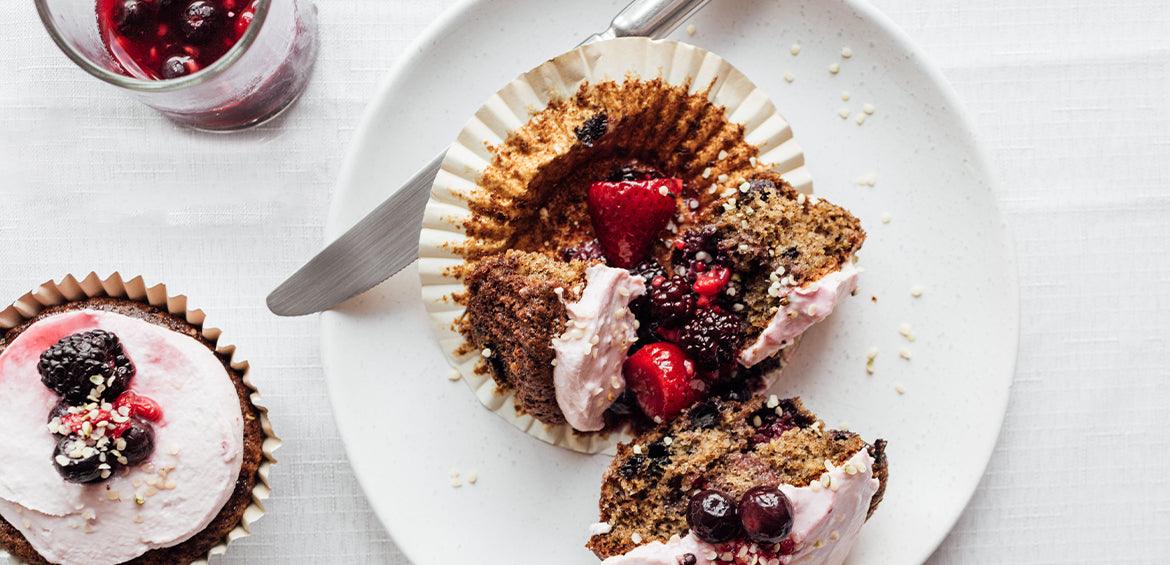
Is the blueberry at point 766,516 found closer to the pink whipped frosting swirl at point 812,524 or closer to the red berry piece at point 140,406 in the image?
the pink whipped frosting swirl at point 812,524

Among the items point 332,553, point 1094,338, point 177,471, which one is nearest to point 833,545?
point 1094,338

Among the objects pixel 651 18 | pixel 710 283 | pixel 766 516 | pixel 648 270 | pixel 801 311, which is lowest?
pixel 766 516

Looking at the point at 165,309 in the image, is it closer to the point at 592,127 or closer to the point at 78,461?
the point at 78,461

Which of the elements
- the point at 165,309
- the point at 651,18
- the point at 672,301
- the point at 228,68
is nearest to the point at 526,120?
the point at 651,18

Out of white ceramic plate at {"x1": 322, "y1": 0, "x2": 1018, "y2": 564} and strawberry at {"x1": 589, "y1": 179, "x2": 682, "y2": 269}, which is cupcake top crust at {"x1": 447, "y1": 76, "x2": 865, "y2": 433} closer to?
strawberry at {"x1": 589, "y1": 179, "x2": 682, "y2": 269}

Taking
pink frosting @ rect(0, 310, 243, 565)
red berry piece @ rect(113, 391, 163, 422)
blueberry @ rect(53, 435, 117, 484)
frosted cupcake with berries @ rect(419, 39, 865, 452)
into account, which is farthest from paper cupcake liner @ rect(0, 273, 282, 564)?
frosted cupcake with berries @ rect(419, 39, 865, 452)

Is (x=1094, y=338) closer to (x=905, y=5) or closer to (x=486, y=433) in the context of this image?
(x=905, y=5)
